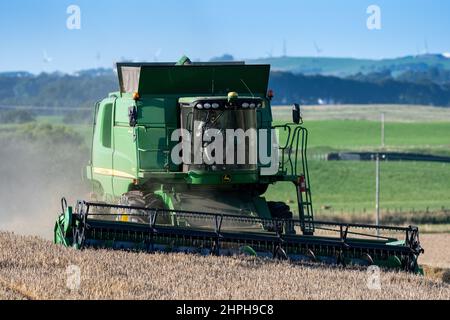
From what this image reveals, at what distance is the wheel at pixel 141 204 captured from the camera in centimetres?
1491

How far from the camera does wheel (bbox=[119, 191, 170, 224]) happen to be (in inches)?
587

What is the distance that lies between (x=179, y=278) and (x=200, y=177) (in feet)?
12.3

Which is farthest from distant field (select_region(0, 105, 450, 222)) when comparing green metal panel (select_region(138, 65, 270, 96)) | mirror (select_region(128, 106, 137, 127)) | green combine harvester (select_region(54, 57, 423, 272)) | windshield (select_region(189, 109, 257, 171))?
mirror (select_region(128, 106, 137, 127))

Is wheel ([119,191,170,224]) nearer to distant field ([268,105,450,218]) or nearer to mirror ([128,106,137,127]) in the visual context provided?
mirror ([128,106,137,127])

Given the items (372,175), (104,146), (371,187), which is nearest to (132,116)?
Answer: (104,146)

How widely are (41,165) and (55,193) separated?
5.20 m

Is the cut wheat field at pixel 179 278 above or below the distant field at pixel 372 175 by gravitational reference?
above

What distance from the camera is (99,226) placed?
13.8 metres

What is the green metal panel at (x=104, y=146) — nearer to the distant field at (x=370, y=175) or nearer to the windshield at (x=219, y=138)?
the windshield at (x=219, y=138)

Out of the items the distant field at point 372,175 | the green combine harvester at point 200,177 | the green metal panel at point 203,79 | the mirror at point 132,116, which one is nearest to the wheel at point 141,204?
the green combine harvester at point 200,177

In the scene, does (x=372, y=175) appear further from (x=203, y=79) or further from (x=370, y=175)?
(x=203, y=79)

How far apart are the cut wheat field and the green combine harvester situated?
477 mm

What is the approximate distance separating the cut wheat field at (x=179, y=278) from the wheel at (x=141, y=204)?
4.17 ft
